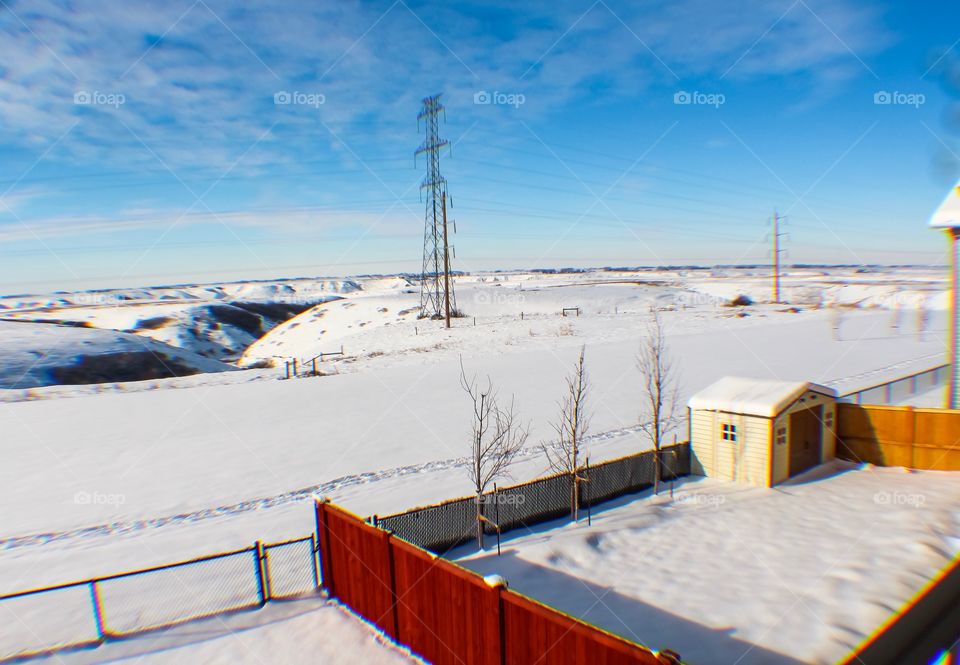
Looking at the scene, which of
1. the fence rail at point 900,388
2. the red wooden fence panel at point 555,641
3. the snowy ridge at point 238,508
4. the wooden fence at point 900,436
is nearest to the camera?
the red wooden fence panel at point 555,641

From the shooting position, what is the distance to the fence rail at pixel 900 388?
20.5 meters

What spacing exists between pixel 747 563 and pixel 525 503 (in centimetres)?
443

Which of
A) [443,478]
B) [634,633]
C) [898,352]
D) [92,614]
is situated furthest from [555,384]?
[898,352]

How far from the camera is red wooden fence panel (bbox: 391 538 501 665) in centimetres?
632

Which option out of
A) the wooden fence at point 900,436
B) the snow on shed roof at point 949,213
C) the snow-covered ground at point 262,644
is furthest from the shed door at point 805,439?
the snow-covered ground at point 262,644

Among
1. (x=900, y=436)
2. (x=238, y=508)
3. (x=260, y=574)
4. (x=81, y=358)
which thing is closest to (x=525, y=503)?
(x=260, y=574)

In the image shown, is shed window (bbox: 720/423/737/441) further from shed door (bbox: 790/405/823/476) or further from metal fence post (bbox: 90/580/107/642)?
metal fence post (bbox: 90/580/107/642)

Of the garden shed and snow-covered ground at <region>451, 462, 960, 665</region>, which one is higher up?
the garden shed

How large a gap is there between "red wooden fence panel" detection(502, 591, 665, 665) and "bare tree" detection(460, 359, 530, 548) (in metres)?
4.73

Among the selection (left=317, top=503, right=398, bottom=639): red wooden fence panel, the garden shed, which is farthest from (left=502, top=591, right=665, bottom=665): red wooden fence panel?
the garden shed

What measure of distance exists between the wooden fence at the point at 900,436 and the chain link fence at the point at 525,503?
553cm

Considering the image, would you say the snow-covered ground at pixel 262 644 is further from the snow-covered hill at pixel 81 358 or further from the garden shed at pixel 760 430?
the snow-covered hill at pixel 81 358

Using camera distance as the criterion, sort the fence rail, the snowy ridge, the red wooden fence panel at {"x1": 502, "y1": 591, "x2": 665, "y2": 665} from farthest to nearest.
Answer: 1. the fence rail
2. the snowy ridge
3. the red wooden fence panel at {"x1": 502, "y1": 591, "x2": 665, "y2": 665}

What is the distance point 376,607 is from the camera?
8078 mm
